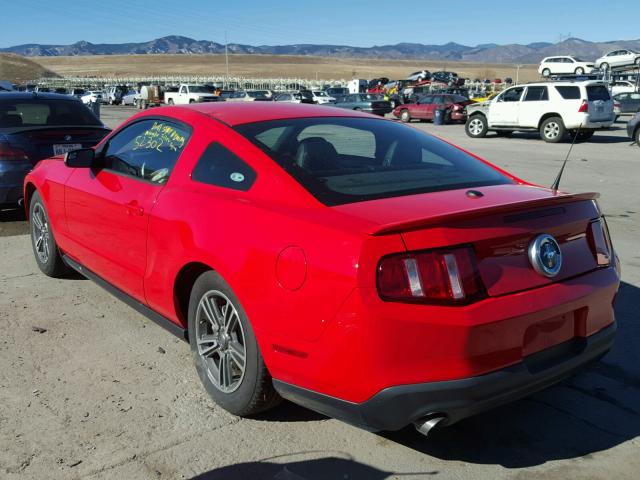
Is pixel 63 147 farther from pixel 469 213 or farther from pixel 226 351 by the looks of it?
pixel 469 213

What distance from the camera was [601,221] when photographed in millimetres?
3207

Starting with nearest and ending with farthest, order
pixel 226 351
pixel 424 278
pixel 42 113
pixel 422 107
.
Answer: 1. pixel 424 278
2. pixel 226 351
3. pixel 42 113
4. pixel 422 107

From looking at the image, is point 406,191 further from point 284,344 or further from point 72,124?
point 72,124

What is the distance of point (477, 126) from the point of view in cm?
2350

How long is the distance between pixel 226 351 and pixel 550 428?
5.56 feet

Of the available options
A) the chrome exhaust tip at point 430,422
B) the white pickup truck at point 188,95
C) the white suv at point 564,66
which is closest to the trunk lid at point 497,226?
the chrome exhaust tip at point 430,422

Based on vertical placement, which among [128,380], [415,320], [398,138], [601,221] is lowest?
[128,380]

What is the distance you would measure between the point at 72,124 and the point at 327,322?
21.7 feet

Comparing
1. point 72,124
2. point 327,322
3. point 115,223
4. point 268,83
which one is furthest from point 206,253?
point 268,83

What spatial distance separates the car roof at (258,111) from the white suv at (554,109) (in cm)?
1733

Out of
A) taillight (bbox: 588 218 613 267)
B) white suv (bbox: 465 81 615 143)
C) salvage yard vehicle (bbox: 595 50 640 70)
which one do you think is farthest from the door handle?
salvage yard vehicle (bbox: 595 50 640 70)

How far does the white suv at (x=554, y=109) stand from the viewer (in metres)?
Result: 20.2

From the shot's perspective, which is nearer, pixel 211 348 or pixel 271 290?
pixel 271 290

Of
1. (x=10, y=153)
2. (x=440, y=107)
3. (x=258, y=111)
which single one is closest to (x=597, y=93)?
(x=440, y=107)
